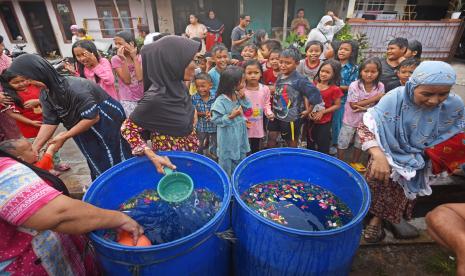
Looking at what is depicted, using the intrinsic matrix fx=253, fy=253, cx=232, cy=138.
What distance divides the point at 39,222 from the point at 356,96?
3.53m

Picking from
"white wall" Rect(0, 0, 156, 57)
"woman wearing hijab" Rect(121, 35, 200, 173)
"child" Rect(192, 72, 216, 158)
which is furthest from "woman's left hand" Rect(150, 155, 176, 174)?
"white wall" Rect(0, 0, 156, 57)

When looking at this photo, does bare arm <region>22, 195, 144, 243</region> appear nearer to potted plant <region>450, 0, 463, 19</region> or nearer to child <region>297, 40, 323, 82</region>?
child <region>297, 40, 323, 82</region>

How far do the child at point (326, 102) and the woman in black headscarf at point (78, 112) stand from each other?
243 cm

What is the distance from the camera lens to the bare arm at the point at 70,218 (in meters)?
1.02

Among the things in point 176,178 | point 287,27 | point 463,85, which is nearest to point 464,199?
point 176,178

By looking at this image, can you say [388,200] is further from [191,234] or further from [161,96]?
[161,96]

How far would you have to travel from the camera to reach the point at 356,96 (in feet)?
11.1

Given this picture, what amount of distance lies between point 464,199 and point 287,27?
10.5 m

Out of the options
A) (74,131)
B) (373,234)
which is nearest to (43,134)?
(74,131)

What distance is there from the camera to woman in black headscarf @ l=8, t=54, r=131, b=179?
1.96m

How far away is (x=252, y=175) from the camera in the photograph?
2.09m

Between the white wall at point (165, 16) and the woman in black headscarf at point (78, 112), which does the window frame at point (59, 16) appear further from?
the woman in black headscarf at point (78, 112)

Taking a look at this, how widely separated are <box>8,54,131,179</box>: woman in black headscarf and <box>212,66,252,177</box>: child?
1.01 metres

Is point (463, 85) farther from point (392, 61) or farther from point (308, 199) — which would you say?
point (308, 199)
